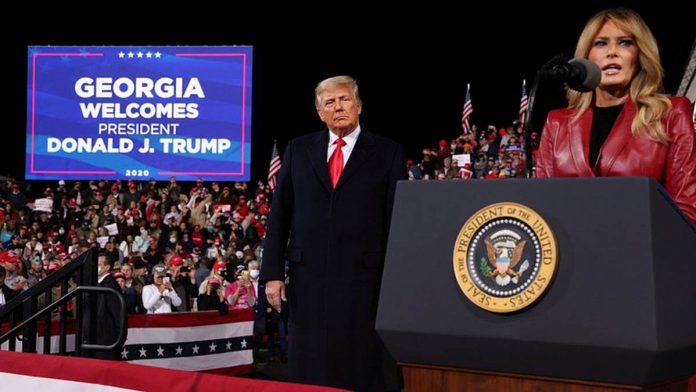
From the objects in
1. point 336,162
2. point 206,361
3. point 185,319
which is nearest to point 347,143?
point 336,162

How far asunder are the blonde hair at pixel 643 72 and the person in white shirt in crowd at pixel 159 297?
29.7 ft

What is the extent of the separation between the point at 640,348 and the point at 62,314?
4.18m

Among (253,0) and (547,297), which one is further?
(253,0)

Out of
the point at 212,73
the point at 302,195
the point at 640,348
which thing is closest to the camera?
the point at 640,348

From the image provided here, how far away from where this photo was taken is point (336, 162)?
3291 mm

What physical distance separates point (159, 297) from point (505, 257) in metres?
9.73

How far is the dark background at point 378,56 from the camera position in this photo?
32312 mm

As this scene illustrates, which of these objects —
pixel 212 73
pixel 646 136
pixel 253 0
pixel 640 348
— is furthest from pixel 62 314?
pixel 253 0

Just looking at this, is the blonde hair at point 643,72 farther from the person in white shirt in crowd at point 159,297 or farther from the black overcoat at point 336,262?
the person in white shirt in crowd at point 159,297

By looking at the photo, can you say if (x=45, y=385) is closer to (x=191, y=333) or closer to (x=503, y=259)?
(x=503, y=259)

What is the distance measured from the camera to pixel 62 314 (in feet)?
16.7

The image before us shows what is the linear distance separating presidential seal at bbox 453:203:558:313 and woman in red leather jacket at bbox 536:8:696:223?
1.94 feet

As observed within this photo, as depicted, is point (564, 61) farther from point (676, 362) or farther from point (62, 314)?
point (62, 314)

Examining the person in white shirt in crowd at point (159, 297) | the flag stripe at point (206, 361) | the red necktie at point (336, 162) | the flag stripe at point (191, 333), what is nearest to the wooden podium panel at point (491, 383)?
the red necktie at point (336, 162)
